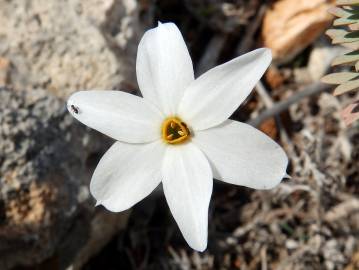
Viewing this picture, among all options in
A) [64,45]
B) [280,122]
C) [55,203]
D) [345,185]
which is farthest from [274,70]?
[55,203]

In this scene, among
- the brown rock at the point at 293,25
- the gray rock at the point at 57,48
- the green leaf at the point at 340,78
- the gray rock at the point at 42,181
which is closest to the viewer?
the green leaf at the point at 340,78

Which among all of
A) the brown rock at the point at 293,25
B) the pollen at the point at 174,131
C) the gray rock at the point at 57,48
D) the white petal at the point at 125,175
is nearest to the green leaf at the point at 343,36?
the pollen at the point at 174,131

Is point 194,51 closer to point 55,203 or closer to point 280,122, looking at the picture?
point 280,122

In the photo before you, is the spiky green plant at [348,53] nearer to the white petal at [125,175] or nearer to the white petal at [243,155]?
the white petal at [243,155]

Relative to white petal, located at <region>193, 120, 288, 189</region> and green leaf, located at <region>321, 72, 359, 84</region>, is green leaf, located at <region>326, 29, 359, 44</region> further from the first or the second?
white petal, located at <region>193, 120, 288, 189</region>

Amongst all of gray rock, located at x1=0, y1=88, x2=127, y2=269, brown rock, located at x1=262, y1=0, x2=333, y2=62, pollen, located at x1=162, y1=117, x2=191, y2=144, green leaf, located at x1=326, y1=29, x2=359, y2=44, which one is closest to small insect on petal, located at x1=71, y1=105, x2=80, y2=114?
pollen, located at x1=162, y1=117, x2=191, y2=144
